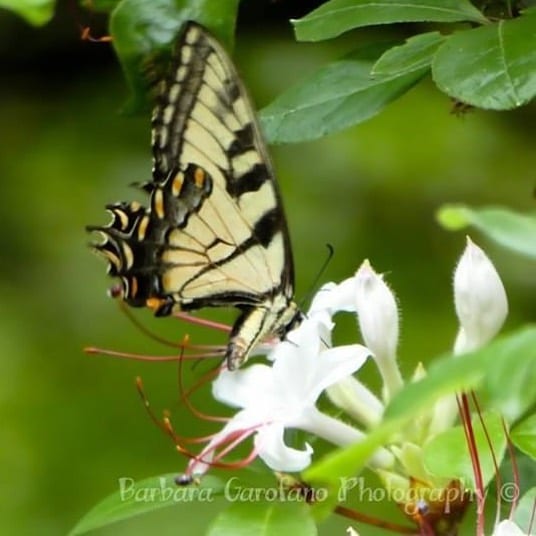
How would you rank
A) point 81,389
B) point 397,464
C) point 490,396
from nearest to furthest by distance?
1. point 490,396
2. point 397,464
3. point 81,389

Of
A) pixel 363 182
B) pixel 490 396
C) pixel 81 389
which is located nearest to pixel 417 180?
pixel 363 182

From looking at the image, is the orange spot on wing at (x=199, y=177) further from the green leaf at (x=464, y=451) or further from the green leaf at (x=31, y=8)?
the green leaf at (x=464, y=451)

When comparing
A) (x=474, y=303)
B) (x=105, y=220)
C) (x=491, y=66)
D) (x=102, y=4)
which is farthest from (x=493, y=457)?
(x=105, y=220)

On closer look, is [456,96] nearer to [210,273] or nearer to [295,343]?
[295,343]

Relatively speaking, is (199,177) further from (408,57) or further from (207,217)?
(408,57)

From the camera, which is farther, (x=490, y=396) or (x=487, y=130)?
(x=487, y=130)

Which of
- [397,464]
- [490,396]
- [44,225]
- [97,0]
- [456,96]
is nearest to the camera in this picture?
[490,396]

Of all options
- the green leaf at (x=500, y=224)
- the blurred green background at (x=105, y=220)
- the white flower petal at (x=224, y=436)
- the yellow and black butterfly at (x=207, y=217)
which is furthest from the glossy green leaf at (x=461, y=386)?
A: the blurred green background at (x=105, y=220)
